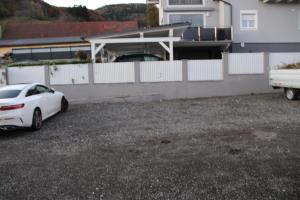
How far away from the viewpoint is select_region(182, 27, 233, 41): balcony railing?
22359 millimetres

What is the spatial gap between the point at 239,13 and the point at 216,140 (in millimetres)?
18680

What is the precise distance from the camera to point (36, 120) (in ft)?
32.5

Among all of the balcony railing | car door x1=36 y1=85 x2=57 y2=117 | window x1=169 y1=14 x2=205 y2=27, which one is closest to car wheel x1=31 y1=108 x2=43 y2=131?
car door x1=36 y1=85 x2=57 y2=117

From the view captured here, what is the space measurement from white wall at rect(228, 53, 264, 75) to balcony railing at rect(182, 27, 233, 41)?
21.0ft

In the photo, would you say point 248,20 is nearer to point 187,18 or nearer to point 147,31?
point 187,18

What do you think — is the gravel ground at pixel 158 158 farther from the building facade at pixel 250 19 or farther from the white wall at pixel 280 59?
the building facade at pixel 250 19

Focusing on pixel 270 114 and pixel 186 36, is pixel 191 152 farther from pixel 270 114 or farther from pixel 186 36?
pixel 186 36

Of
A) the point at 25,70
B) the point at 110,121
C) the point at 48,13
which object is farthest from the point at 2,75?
the point at 48,13

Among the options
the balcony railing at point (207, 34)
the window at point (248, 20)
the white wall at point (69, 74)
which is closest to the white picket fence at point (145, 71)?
the white wall at point (69, 74)

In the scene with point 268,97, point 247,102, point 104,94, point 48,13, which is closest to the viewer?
point 247,102

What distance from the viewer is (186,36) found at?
73.4ft

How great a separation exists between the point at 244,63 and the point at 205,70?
1951 mm

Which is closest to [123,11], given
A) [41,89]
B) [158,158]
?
[41,89]

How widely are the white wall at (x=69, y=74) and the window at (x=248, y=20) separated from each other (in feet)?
43.4
